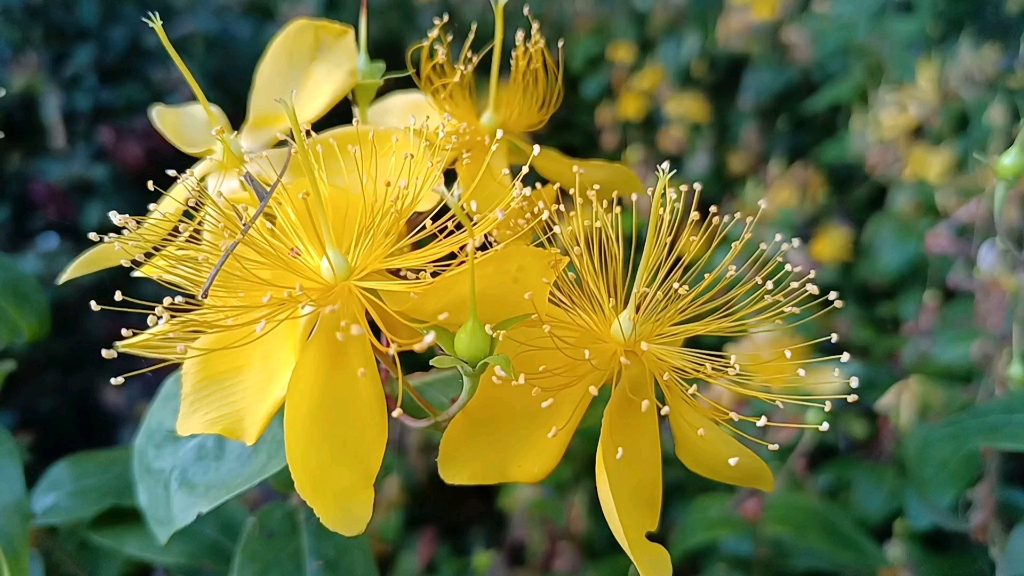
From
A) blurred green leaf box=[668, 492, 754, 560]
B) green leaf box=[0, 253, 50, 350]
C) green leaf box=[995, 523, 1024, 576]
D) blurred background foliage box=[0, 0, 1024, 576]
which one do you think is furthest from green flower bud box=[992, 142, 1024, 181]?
green leaf box=[0, 253, 50, 350]

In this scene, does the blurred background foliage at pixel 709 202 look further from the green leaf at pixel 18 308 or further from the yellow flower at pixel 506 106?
the yellow flower at pixel 506 106

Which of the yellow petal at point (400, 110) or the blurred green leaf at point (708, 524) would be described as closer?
the yellow petal at point (400, 110)

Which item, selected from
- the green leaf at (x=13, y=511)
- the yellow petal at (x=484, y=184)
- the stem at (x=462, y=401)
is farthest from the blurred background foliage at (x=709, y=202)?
the yellow petal at (x=484, y=184)

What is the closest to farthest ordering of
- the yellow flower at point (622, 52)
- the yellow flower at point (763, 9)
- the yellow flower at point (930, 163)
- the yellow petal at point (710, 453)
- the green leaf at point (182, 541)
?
1. the yellow petal at point (710, 453)
2. the green leaf at point (182, 541)
3. the yellow flower at point (930, 163)
4. the yellow flower at point (763, 9)
5. the yellow flower at point (622, 52)

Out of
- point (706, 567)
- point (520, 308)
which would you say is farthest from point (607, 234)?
point (706, 567)

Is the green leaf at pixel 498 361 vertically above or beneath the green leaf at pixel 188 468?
above

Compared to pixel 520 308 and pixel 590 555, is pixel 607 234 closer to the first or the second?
pixel 520 308

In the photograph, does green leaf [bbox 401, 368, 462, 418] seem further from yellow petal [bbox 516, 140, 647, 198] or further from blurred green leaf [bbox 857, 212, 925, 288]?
blurred green leaf [bbox 857, 212, 925, 288]
